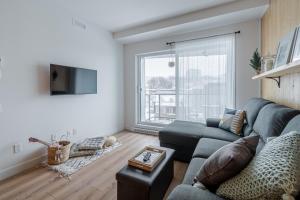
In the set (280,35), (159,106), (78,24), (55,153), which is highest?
(78,24)

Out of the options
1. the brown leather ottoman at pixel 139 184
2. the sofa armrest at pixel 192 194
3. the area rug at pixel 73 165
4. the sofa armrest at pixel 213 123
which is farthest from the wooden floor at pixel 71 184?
the sofa armrest at pixel 192 194

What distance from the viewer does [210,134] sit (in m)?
2.30

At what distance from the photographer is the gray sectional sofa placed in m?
0.96

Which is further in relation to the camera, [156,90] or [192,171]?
[156,90]

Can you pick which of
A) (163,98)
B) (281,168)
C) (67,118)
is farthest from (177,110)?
(281,168)

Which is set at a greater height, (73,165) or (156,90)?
(156,90)

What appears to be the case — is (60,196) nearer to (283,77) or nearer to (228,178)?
(228,178)

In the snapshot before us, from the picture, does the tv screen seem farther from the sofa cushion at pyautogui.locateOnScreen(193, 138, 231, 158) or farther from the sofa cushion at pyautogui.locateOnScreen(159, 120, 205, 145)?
the sofa cushion at pyautogui.locateOnScreen(193, 138, 231, 158)

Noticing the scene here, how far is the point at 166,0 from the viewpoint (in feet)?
8.31

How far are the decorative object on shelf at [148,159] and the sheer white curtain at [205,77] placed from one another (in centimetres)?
180

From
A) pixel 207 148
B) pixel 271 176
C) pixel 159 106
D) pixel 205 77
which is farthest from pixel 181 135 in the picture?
pixel 159 106

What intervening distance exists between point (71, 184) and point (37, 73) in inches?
66.8

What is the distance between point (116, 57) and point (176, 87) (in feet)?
5.71

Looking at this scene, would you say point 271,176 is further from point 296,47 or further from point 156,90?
point 156,90
